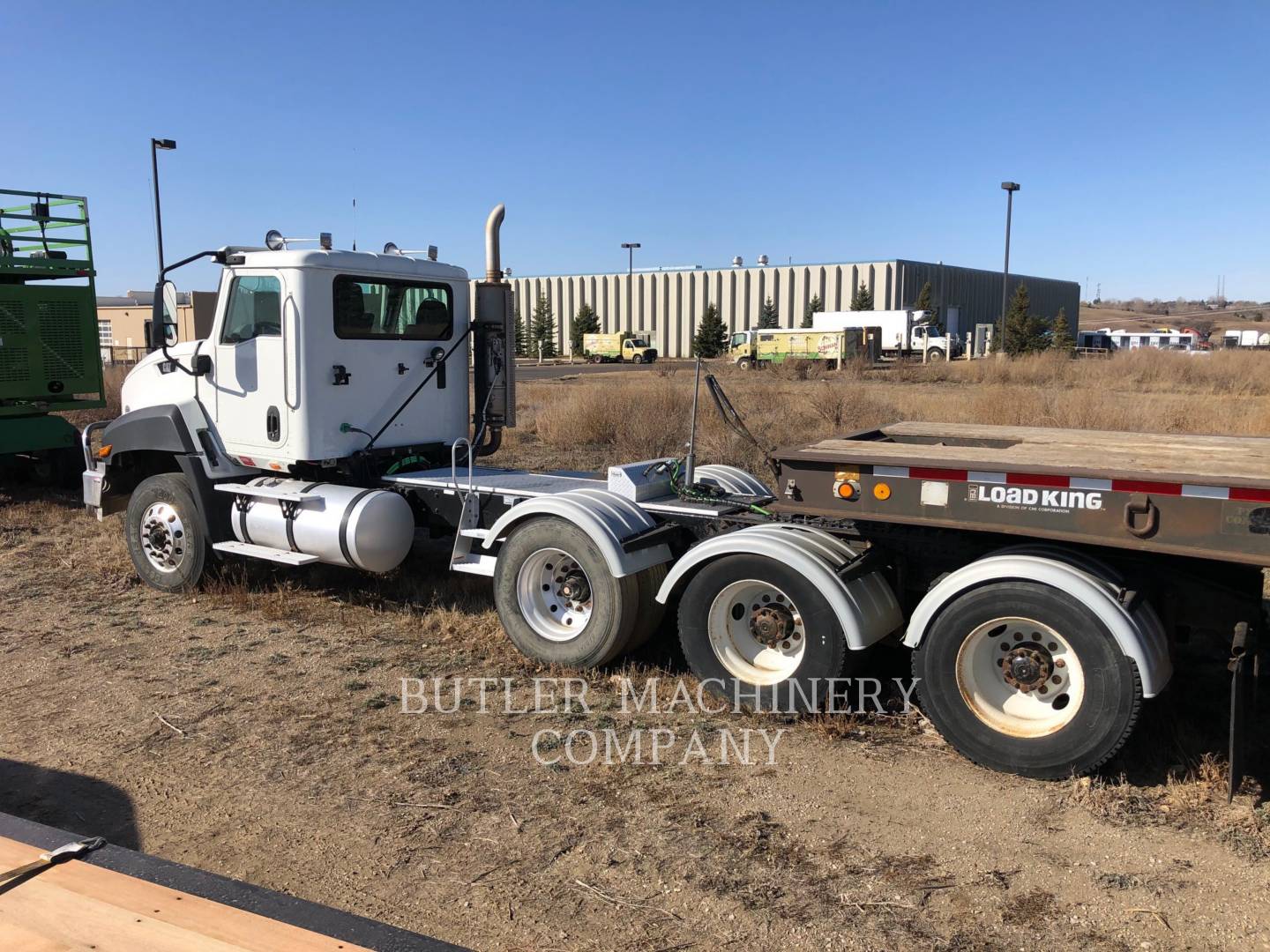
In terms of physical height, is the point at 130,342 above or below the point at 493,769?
above

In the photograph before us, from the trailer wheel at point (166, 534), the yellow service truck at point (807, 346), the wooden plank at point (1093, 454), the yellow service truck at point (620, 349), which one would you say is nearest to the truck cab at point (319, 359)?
the trailer wheel at point (166, 534)

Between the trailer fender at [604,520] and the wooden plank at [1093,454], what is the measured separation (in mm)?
1249

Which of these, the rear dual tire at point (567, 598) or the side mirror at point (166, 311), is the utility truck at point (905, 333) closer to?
the side mirror at point (166, 311)

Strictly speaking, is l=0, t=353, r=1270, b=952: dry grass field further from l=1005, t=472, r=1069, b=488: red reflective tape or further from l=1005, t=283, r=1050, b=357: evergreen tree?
l=1005, t=283, r=1050, b=357: evergreen tree

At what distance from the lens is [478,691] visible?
607 cm

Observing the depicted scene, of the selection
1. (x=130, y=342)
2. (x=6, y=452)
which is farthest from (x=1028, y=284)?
(x=6, y=452)

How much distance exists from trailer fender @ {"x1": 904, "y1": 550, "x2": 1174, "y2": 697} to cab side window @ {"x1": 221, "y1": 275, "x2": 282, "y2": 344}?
5.08 meters

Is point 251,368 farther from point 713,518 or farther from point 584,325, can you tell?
point 584,325

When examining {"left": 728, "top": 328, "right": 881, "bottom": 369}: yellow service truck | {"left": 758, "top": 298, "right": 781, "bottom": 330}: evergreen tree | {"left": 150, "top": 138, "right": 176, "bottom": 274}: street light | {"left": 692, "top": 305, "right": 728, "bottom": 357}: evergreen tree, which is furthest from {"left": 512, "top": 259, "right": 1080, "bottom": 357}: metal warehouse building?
{"left": 150, "top": 138, "right": 176, "bottom": 274}: street light

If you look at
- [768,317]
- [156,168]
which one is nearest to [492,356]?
[156,168]

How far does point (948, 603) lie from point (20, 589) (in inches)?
299

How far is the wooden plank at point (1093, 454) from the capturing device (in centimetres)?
436

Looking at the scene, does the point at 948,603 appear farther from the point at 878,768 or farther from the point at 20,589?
the point at 20,589

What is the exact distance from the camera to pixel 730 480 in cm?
728
